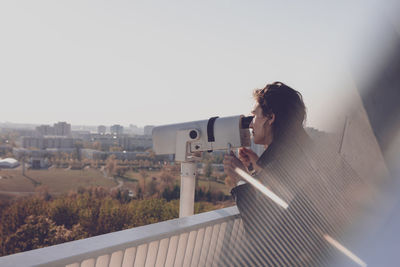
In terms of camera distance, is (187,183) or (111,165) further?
(111,165)

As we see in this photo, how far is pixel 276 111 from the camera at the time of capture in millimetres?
1463

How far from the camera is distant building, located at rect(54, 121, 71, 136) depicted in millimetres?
23295

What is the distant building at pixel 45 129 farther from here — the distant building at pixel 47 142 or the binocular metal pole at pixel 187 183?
the binocular metal pole at pixel 187 183

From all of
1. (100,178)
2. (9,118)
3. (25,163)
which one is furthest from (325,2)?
(9,118)

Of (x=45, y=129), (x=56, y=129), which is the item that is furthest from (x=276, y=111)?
(x=45, y=129)

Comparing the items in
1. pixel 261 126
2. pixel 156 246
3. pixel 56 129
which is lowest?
pixel 156 246

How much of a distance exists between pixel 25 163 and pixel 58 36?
26.8 feet

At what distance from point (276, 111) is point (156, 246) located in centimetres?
75

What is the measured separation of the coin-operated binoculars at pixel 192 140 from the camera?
164 cm

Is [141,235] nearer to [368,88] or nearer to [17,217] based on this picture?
[368,88]

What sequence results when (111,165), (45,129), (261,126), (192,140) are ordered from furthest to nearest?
1. (45,129)
2. (111,165)
3. (192,140)
4. (261,126)

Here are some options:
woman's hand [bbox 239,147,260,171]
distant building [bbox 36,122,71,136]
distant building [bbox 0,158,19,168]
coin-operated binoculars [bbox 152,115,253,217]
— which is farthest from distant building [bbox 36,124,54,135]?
woman's hand [bbox 239,147,260,171]

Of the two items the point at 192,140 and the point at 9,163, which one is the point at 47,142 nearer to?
the point at 9,163

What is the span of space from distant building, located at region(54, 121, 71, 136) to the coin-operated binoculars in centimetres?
2256
